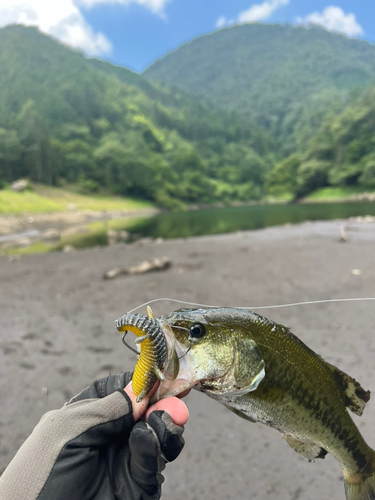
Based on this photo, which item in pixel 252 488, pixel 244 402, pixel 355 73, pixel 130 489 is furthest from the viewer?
pixel 355 73

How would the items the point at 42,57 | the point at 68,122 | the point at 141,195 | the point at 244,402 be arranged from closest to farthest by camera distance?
the point at 244,402, the point at 141,195, the point at 68,122, the point at 42,57

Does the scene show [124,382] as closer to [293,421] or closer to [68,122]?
[293,421]

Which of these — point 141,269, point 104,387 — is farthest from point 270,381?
point 141,269

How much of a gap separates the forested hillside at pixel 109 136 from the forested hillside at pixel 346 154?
1192 inches

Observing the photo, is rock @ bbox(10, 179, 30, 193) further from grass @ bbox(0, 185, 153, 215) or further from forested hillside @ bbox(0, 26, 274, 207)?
forested hillside @ bbox(0, 26, 274, 207)

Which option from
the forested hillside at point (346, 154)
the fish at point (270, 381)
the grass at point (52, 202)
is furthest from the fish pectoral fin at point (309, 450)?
the forested hillside at point (346, 154)

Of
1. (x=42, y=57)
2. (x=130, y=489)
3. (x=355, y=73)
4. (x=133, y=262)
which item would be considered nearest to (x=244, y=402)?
(x=130, y=489)

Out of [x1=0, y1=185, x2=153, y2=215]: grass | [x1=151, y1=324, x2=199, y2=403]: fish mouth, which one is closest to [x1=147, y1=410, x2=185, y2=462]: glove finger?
[x1=151, y1=324, x2=199, y2=403]: fish mouth

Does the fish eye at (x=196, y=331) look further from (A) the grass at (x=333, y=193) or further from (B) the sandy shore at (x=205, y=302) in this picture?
(A) the grass at (x=333, y=193)

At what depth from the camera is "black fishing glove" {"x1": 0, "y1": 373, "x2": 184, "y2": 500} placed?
55.6 inches

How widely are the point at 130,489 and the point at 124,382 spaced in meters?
0.57

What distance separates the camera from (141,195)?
78.6 m

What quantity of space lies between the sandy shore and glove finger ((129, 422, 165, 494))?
6.46 ft

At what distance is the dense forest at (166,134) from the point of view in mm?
66500
